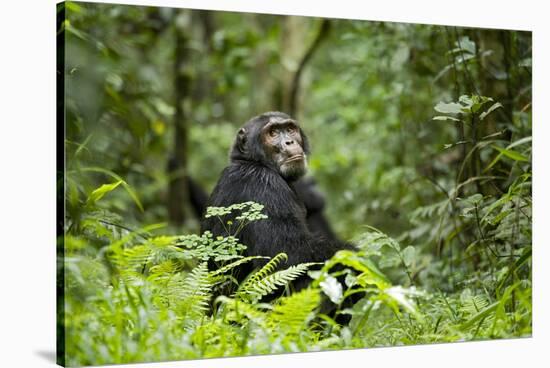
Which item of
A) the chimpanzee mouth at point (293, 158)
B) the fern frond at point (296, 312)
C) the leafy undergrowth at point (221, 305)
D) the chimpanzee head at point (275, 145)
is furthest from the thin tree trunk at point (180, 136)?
the fern frond at point (296, 312)

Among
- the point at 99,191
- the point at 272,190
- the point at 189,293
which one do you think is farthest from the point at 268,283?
the point at 99,191

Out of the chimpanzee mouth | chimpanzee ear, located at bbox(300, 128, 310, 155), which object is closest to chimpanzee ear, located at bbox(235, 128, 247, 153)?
the chimpanzee mouth

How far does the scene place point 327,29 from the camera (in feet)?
28.4

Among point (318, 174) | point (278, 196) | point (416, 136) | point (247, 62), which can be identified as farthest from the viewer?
point (318, 174)

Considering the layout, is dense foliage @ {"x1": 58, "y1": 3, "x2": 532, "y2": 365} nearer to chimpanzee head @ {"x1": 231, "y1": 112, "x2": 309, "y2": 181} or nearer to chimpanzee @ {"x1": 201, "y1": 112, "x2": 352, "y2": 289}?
chimpanzee @ {"x1": 201, "y1": 112, "x2": 352, "y2": 289}

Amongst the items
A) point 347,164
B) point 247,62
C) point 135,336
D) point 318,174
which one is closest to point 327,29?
point 247,62

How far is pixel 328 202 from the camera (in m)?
11.0

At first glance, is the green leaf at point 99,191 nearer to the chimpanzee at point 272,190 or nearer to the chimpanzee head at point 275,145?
the chimpanzee at point 272,190

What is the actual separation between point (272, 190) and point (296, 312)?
1.31 metres

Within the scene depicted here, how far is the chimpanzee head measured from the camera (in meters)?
5.78

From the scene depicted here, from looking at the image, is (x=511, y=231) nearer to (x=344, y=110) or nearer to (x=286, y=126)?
(x=286, y=126)

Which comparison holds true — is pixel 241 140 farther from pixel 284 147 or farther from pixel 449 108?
pixel 449 108

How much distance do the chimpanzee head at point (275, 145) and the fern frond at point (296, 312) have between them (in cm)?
162

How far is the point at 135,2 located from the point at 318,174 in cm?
646
